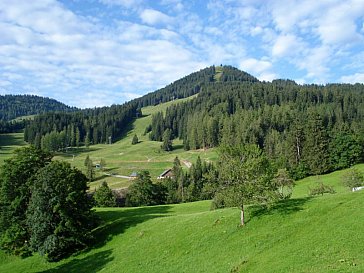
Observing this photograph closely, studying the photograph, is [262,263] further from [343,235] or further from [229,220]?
[229,220]

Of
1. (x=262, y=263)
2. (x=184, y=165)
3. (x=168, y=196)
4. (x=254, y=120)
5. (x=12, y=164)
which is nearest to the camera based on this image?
(x=262, y=263)

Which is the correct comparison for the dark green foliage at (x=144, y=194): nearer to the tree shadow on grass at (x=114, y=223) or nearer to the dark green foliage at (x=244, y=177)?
the tree shadow on grass at (x=114, y=223)

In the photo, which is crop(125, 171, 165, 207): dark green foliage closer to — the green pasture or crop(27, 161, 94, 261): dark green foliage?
the green pasture

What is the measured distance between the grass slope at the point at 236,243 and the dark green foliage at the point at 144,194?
51.2 meters

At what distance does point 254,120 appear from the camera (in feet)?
580

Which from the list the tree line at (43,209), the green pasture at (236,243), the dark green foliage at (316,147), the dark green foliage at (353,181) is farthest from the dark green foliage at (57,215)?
the dark green foliage at (316,147)

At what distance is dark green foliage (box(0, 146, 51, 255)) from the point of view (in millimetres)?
49562

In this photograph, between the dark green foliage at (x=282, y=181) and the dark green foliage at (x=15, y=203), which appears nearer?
the dark green foliage at (x=282, y=181)

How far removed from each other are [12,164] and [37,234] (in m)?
13.0

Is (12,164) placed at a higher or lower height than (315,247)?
higher

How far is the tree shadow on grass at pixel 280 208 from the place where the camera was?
124 feet

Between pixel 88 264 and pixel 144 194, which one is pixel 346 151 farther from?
pixel 88 264

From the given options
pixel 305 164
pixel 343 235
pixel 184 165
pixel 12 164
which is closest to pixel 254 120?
pixel 184 165

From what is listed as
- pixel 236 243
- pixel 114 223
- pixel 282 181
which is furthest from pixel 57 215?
pixel 282 181
